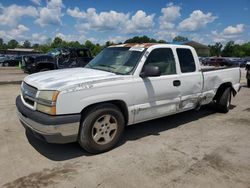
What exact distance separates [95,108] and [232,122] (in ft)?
12.7

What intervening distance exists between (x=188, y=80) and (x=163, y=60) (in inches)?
30.3

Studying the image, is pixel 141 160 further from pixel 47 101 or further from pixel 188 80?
pixel 188 80

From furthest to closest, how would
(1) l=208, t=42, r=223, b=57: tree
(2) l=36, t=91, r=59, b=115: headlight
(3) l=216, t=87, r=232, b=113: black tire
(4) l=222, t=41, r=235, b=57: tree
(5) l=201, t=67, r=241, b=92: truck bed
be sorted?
(1) l=208, t=42, r=223, b=57: tree → (4) l=222, t=41, r=235, b=57: tree → (3) l=216, t=87, r=232, b=113: black tire → (5) l=201, t=67, r=241, b=92: truck bed → (2) l=36, t=91, r=59, b=115: headlight

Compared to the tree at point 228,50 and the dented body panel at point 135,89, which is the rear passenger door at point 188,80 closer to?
the dented body panel at point 135,89

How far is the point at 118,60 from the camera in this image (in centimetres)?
486

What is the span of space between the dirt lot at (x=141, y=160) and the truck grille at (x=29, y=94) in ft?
2.71

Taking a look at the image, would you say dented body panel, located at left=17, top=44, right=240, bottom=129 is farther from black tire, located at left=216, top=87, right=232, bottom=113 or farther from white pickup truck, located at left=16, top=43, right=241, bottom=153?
black tire, located at left=216, top=87, right=232, bottom=113

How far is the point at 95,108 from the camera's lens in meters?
3.88

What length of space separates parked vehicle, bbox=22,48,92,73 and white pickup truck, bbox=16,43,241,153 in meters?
7.98

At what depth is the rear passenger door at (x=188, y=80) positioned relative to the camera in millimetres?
5246

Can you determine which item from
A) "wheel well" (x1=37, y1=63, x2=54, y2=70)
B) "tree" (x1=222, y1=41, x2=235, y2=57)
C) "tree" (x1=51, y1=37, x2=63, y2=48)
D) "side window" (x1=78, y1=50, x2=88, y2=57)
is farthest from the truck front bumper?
"tree" (x1=222, y1=41, x2=235, y2=57)

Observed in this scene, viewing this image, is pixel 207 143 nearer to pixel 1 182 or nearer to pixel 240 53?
pixel 1 182

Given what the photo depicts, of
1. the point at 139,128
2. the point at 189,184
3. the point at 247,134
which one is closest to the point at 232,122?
the point at 247,134

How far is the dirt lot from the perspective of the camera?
3281 mm
